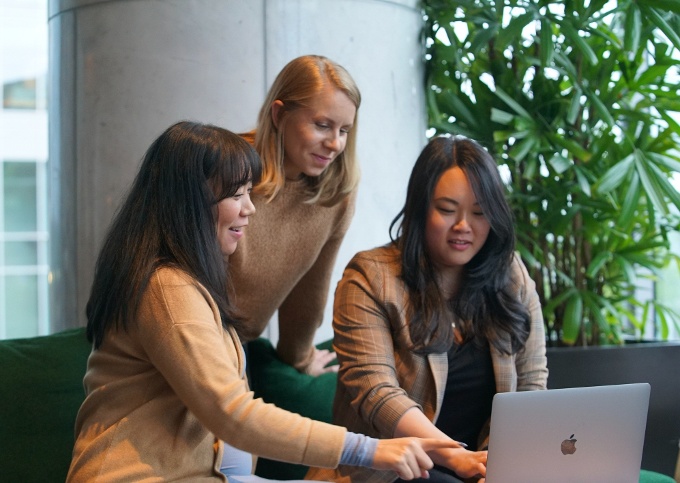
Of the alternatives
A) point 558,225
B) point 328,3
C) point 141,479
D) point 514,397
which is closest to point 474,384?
point 514,397

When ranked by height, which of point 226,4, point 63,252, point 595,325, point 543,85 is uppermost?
point 226,4

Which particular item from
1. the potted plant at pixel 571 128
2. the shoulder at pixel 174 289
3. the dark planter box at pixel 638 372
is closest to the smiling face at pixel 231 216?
the shoulder at pixel 174 289

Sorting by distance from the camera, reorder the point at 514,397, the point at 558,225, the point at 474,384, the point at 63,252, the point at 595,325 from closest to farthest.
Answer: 1. the point at 514,397
2. the point at 474,384
3. the point at 63,252
4. the point at 558,225
5. the point at 595,325

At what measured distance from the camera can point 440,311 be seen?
7.07 ft

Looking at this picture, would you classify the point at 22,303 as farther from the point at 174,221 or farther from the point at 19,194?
the point at 174,221

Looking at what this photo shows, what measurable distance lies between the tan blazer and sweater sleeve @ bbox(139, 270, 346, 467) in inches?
19.1

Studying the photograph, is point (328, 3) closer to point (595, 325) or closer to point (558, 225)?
point (558, 225)

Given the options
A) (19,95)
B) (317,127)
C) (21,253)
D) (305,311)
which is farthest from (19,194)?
(317,127)

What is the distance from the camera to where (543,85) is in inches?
126

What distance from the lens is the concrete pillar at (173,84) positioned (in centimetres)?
276

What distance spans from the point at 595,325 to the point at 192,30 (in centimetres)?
181

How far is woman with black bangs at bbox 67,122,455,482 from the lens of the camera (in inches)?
60.9

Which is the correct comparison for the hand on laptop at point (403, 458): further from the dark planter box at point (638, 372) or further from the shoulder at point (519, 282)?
the dark planter box at point (638, 372)

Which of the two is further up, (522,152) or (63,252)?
(522,152)
